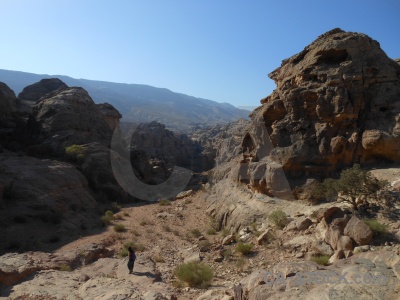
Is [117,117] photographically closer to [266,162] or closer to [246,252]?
[266,162]

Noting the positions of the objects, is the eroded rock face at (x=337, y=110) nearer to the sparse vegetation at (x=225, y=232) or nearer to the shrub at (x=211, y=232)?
the sparse vegetation at (x=225, y=232)

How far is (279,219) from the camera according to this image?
11.3 metres

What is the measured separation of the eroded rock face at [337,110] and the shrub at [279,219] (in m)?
2.21

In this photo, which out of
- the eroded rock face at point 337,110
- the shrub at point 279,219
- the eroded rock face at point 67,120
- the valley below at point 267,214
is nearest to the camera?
the valley below at point 267,214

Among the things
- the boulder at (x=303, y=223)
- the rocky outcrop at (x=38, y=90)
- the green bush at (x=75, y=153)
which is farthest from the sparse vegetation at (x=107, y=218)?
the rocky outcrop at (x=38, y=90)

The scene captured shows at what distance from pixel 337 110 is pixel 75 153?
1953cm

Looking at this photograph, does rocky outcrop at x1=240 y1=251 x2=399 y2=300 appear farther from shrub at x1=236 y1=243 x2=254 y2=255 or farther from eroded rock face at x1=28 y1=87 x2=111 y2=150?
eroded rock face at x1=28 y1=87 x2=111 y2=150

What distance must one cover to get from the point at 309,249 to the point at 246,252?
226 cm

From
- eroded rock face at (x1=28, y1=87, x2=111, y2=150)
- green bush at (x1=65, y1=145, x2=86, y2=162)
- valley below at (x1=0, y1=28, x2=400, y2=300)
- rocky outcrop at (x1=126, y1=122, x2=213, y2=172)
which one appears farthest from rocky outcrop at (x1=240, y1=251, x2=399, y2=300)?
rocky outcrop at (x1=126, y1=122, x2=213, y2=172)

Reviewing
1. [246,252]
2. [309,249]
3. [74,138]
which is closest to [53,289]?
[246,252]

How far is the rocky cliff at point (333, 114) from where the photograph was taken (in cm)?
1197

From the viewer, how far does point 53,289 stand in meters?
7.84

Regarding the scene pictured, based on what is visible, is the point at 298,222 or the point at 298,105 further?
the point at 298,105

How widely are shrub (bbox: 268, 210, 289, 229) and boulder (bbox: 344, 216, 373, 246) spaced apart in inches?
115
